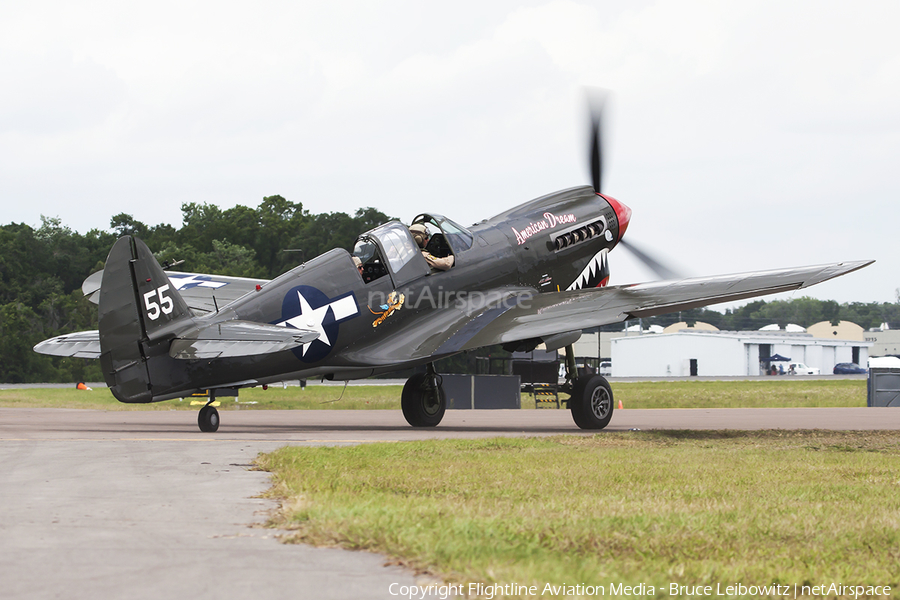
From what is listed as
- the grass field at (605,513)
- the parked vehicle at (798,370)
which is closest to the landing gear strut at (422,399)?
the grass field at (605,513)

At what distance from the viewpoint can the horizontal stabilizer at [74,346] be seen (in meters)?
14.0

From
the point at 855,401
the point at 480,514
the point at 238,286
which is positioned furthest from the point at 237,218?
the point at 480,514

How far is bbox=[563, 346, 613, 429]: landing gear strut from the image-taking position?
14.8m

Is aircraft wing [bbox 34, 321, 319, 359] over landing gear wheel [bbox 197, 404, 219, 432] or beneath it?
over

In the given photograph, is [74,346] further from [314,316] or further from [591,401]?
[591,401]

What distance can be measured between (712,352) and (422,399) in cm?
9628

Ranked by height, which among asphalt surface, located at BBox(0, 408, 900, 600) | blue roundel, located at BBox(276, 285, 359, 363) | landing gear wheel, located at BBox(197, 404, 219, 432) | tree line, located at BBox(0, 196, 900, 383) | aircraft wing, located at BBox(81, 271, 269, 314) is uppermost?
tree line, located at BBox(0, 196, 900, 383)

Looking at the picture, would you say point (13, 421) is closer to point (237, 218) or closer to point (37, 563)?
point (37, 563)

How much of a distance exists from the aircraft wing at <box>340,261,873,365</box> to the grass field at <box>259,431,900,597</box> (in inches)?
162

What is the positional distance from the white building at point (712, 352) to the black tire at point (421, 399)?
92485 millimetres

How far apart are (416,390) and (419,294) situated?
194 centimetres

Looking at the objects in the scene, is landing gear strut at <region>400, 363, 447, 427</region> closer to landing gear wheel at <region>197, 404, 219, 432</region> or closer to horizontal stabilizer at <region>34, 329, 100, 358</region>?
landing gear wheel at <region>197, 404, 219, 432</region>

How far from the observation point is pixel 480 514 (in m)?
5.46

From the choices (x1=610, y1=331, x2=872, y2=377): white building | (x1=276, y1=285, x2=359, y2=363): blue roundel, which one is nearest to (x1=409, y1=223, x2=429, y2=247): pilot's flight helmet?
(x1=276, y1=285, x2=359, y2=363): blue roundel
